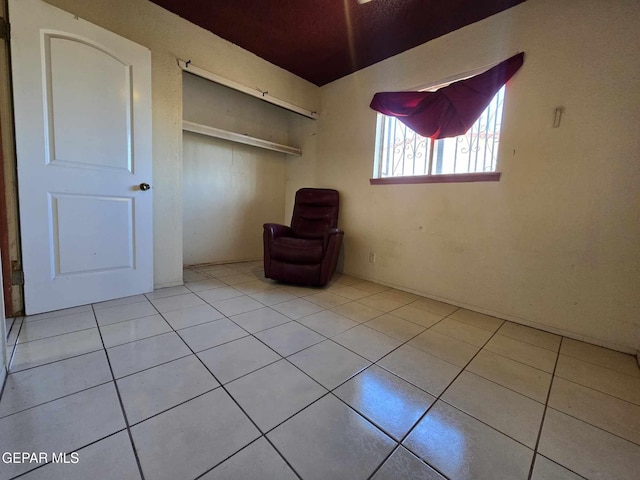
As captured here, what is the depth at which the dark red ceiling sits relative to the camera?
6.65 ft

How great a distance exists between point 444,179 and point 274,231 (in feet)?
5.66

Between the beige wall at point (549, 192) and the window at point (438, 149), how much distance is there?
119mm

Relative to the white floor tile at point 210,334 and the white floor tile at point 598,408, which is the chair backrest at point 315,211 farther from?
the white floor tile at point 598,408

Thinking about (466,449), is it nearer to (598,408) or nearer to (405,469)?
(405,469)

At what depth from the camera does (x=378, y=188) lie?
2.86 metres

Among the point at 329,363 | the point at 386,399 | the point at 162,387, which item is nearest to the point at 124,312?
the point at 162,387

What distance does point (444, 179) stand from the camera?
7.69ft

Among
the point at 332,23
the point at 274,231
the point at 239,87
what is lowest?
the point at 274,231

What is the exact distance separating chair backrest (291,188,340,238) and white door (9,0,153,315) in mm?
1611

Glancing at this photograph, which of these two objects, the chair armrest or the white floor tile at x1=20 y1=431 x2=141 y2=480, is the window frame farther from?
the white floor tile at x1=20 y1=431 x2=141 y2=480

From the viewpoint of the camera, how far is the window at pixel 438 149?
2.13 meters

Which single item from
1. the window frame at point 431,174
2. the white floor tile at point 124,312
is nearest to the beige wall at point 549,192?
the window frame at point 431,174

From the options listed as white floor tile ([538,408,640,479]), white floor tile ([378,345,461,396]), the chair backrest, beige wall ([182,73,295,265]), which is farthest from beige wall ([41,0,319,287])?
white floor tile ([538,408,640,479])

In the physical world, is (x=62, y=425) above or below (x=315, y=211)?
below
